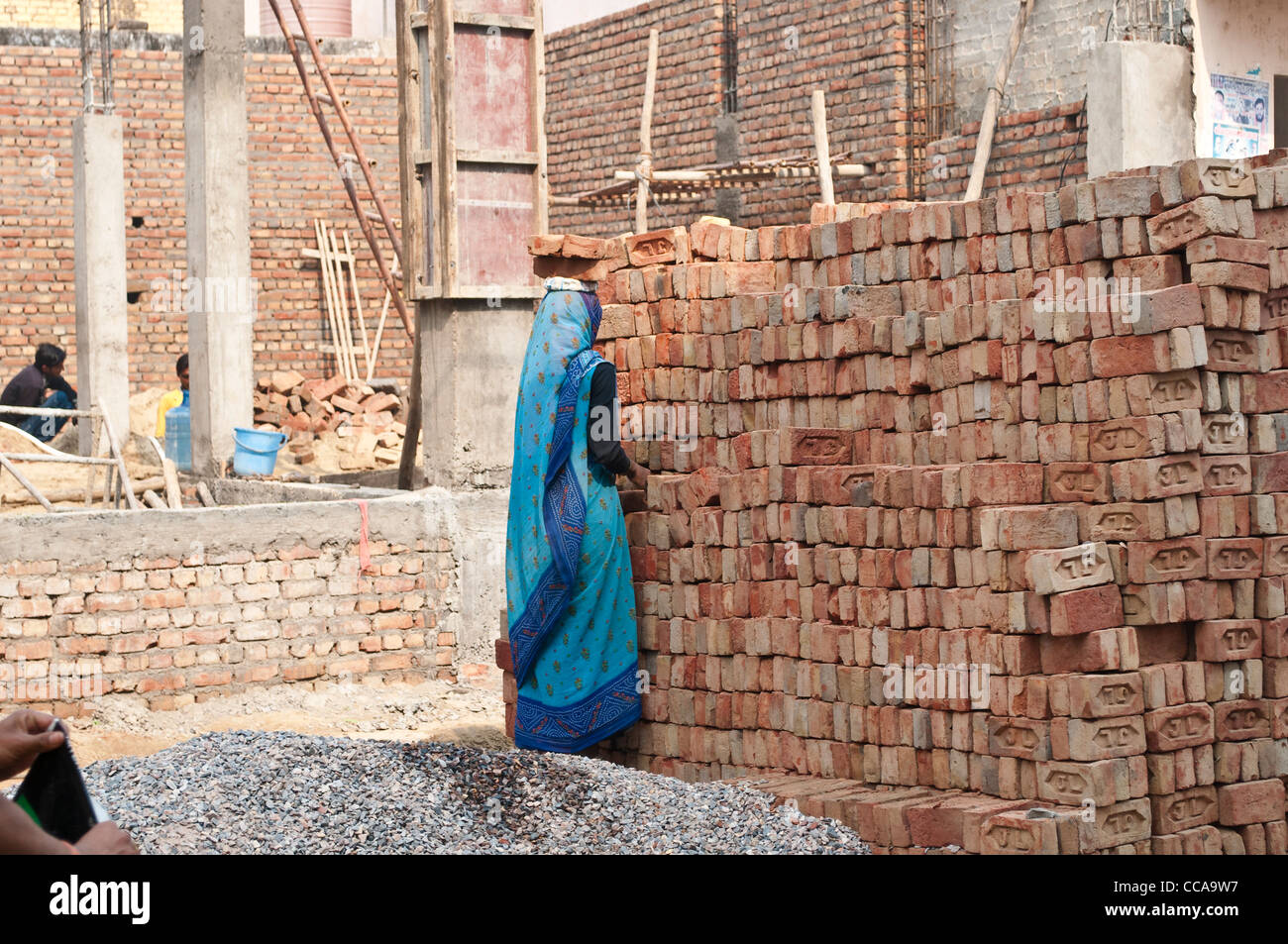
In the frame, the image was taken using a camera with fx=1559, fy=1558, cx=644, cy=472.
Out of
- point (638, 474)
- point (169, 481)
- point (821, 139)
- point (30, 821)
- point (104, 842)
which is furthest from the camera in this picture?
point (821, 139)

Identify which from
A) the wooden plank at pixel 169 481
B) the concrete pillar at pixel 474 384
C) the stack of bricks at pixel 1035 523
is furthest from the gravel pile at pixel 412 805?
the wooden plank at pixel 169 481

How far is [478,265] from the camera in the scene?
27.3ft

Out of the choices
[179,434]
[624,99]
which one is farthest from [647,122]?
[179,434]

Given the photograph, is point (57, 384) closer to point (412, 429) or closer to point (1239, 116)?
point (412, 429)

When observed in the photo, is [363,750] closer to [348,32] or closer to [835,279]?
[835,279]

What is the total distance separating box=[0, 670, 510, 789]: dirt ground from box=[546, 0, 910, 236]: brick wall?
6874mm

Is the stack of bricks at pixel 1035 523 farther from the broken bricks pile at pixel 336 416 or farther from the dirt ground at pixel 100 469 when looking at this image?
the broken bricks pile at pixel 336 416

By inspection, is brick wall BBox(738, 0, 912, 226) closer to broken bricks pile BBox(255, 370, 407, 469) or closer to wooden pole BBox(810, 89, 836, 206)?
wooden pole BBox(810, 89, 836, 206)

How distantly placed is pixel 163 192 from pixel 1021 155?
378 inches

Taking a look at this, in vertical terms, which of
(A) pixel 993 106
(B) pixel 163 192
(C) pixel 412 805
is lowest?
(C) pixel 412 805

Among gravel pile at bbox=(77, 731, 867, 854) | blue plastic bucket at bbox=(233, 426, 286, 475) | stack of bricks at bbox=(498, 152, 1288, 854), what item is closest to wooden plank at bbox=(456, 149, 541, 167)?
blue plastic bucket at bbox=(233, 426, 286, 475)

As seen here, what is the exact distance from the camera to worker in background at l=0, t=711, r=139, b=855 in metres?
2.57

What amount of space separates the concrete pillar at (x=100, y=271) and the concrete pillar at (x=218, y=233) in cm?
203

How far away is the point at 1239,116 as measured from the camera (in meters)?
10.5
